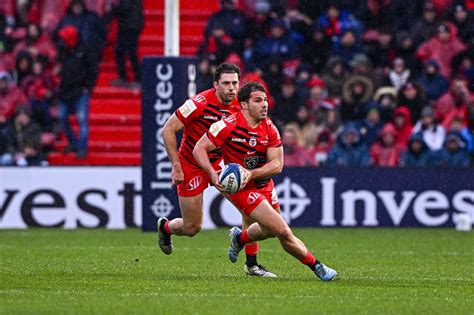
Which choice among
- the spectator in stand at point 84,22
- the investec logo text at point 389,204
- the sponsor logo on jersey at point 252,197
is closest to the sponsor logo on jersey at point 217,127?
the sponsor logo on jersey at point 252,197

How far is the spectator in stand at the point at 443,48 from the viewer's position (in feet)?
77.5

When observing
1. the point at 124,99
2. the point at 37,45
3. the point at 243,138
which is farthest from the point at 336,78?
the point at 243,138

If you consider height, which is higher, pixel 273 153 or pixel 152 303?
pixel 273 153

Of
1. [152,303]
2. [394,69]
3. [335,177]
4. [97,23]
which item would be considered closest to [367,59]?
[394,69]

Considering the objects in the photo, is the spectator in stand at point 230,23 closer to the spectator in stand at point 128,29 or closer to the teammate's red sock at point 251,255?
the spectator in stand at point 128,29

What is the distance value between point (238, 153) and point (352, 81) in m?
10.7

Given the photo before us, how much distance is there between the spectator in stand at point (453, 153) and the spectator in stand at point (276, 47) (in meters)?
3.61

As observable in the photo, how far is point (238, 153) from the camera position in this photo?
1255cm

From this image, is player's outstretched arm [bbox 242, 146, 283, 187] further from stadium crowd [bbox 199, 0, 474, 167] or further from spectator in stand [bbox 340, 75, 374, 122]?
spectator in stand [bbox 340, 75, 374, 122]

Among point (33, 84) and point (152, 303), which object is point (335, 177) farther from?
point (152, 303)

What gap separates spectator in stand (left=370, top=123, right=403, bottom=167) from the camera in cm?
2205

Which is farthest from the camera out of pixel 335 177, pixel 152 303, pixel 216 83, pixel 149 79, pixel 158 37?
pixel 158 37

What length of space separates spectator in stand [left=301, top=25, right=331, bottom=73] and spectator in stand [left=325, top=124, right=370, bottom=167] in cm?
229

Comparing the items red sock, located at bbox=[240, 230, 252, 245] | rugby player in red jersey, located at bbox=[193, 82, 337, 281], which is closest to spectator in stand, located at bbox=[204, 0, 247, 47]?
red sock, located at bbox=[240, 230, 252, 245]
